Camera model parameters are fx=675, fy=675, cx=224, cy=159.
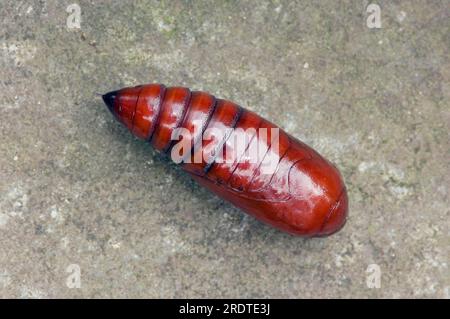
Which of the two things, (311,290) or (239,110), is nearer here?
(239,110)

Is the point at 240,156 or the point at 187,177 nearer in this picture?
the point at 240,156

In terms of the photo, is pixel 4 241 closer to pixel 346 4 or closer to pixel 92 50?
pixel 92 50

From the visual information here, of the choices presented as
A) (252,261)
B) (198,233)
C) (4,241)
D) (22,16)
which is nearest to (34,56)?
→ (22,16)

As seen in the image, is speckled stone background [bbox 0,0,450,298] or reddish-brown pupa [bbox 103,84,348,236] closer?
reddish-brown pupa [bbox 103,84,348,236]

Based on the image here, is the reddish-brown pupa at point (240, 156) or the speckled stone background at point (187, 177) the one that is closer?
the reddish-brown pupa at point (240, 156)

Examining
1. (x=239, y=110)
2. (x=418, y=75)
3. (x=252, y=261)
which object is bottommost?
(x=252, y=261)
